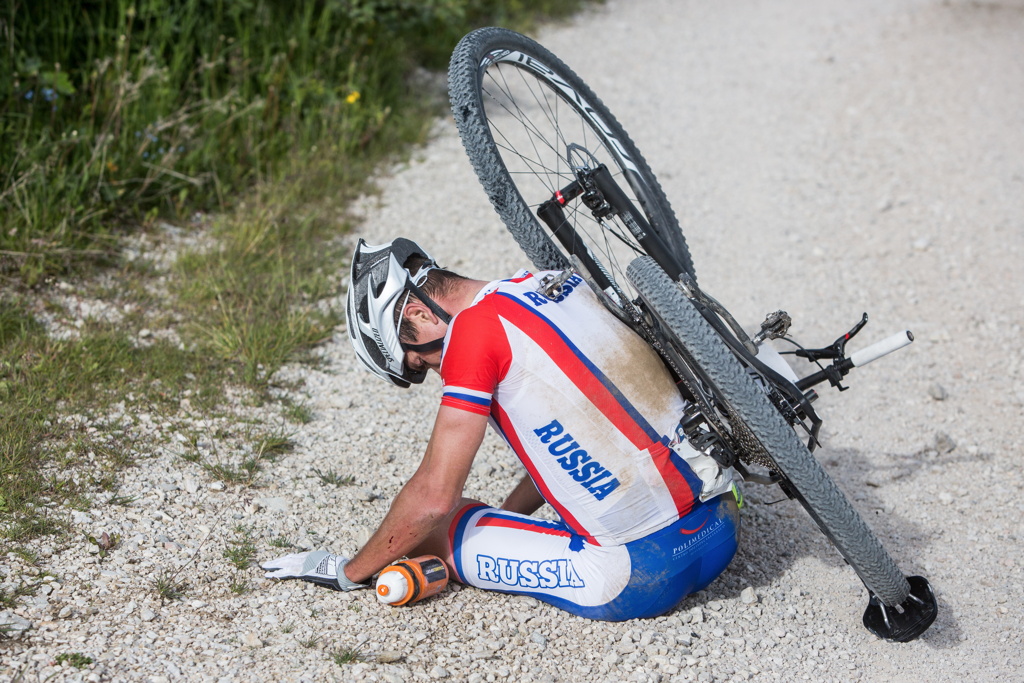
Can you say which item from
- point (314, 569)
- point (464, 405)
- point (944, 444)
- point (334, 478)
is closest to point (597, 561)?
point (464, 405)

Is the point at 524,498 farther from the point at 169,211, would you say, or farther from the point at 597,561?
the point at 169,211

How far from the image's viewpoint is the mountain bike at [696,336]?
8.61 ft

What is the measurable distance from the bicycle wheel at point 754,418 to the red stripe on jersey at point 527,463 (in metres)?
0.57

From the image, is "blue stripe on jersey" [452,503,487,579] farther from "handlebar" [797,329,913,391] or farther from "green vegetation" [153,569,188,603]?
"handlebar" [797,329,913,391]

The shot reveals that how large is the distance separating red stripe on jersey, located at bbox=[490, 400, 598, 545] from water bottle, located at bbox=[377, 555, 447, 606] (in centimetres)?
47

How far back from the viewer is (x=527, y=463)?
2988 millimetres

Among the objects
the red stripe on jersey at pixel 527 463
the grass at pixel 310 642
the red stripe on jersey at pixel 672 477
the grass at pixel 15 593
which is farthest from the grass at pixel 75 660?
the red stripe on jersey at pixel 672 477

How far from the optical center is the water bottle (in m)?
3.05

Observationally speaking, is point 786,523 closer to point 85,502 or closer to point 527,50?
point 527,50

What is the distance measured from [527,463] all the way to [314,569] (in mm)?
873

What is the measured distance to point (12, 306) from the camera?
14.6 ft

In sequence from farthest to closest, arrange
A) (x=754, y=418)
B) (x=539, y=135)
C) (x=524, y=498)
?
1. (x=539, y=135)
2. (x=524, y=498)
3. (x=754, y=418)

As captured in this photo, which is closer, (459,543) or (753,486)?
(459,543)

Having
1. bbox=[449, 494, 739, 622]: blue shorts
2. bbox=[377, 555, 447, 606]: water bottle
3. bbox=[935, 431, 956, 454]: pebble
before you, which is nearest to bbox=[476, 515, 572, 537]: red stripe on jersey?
bbox=[449, 494, 739, 622]: blue shorts
